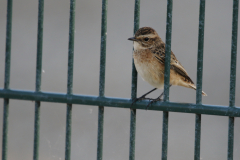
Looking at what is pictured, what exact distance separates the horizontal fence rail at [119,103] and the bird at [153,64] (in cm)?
101

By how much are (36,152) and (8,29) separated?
1.01 m

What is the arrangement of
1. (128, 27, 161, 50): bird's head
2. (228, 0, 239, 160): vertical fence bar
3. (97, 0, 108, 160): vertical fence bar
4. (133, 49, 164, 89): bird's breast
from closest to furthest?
(228, 0, 239, 160): vertical fence bar → (97, 0, 108, 160): vertical fence bar → (133, 49, 164, 89): bird's breast → (128, 27, 161, 50): bird's head

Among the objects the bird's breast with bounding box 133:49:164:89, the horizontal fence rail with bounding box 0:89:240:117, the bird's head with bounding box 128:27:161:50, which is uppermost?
the bird's head with bounding box 128:27:161:50

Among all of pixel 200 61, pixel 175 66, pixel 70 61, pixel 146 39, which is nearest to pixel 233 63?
pixel 200 61

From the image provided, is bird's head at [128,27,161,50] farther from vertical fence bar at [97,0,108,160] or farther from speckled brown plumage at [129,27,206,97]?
vertical fence bar at [97,0,108,160]

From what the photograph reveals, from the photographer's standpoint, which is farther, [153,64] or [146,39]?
[146,39]

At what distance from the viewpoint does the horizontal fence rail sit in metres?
2.52

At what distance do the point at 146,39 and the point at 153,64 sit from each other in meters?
0.30

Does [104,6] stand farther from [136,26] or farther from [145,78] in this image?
[145,78]

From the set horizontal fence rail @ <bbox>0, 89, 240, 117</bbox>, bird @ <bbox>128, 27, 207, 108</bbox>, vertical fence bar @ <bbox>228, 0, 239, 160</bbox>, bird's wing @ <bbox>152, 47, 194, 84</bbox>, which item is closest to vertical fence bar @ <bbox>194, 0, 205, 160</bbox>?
horizontal fence rail @ <bbox>0, 89, 240, 117</bbox>

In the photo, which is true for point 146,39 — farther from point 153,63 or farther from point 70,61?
point 70,61

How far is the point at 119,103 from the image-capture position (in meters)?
2.76

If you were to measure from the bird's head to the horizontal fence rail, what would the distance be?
4.13ft

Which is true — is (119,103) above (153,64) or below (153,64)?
below
